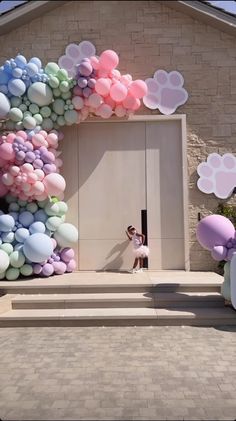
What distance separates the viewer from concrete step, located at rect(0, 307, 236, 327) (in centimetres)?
527

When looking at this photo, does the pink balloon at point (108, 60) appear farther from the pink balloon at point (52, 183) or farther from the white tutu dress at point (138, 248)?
the white tutu dress at point (138, 248)

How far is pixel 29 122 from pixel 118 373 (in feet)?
14.9

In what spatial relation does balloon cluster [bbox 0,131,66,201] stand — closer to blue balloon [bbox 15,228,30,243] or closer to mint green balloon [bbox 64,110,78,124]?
mint green balloon [bbox 64,110,78,124]

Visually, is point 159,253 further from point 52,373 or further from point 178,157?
point 52,373

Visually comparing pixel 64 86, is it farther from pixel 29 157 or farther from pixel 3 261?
pixel 3 261

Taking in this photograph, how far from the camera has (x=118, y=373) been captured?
12.1ft

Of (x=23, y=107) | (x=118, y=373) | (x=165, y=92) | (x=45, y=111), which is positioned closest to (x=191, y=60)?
(x=165, y=92)

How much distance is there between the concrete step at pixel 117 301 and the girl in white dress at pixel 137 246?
5.07 feet

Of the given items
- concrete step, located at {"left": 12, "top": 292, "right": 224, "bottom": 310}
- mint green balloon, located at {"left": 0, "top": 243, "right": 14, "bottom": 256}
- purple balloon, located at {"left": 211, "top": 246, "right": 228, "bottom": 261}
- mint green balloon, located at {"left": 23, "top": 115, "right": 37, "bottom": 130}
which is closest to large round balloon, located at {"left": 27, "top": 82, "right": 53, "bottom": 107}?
mint green balloon, located at {"left": 23, "top": 115, "right": 37, "bottom": 130}

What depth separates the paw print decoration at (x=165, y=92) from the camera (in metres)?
7.84

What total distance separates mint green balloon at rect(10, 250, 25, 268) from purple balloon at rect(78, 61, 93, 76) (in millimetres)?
3152

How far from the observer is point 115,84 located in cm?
689

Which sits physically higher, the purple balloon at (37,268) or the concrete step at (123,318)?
the purple balloon at (37,268)

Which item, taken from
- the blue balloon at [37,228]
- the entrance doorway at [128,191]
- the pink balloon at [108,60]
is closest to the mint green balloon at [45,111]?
the entrance doorway at [128,191]
